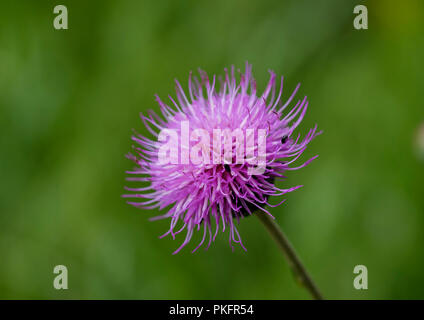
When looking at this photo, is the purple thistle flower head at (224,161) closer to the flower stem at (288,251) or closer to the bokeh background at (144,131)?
the flower stem at (288,251)

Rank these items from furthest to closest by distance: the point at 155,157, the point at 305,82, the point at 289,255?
1. the point at 305,82
2. the point at 155,157
3. the point at 289,255

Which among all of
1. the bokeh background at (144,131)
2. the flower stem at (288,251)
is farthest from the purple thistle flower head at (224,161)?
the bokeh background at (144,131)

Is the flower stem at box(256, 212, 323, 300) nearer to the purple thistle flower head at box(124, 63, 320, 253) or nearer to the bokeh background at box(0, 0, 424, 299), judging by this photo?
the purple thistle flower head at box(124, 63, 320, 253)

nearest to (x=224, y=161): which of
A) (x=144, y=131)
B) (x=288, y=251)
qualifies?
(x=288, y=251)

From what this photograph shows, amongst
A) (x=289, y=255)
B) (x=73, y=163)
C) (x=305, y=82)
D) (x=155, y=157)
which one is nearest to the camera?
(x=289, y=255)

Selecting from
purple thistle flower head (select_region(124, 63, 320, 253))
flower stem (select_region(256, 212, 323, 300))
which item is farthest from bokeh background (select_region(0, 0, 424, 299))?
purple thistle flower head (select_region(124, 63, 320, 253))

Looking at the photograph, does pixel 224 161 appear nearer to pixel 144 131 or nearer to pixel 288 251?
pixel 288 251
